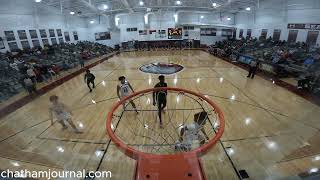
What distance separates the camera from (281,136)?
4.88 metres

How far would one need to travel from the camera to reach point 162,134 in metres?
5.11

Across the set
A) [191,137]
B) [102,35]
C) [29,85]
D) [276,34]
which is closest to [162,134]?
[191,137]

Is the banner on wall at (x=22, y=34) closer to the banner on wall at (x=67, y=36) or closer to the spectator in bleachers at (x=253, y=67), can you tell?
the banner on wall at (x=67, y=36)

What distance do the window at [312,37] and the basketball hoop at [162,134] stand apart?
37.9 ft

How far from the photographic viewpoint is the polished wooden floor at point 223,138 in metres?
3.89

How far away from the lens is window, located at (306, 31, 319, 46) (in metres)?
12.8

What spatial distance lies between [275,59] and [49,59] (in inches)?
612

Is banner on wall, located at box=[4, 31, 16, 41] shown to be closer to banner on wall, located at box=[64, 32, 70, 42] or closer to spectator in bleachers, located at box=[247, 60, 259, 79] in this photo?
banner on wall, located at box=[64, 32, 70, 42]

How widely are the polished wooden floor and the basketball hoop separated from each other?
547mm

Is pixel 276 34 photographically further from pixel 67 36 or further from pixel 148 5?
pixel 67 36

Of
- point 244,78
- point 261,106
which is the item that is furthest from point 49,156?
point 244,78

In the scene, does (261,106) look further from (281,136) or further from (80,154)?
(80,154)

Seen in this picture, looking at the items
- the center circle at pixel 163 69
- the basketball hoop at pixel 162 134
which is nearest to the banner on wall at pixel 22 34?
the center circle at pixel 163 69

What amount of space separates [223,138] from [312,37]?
13.2 metres
